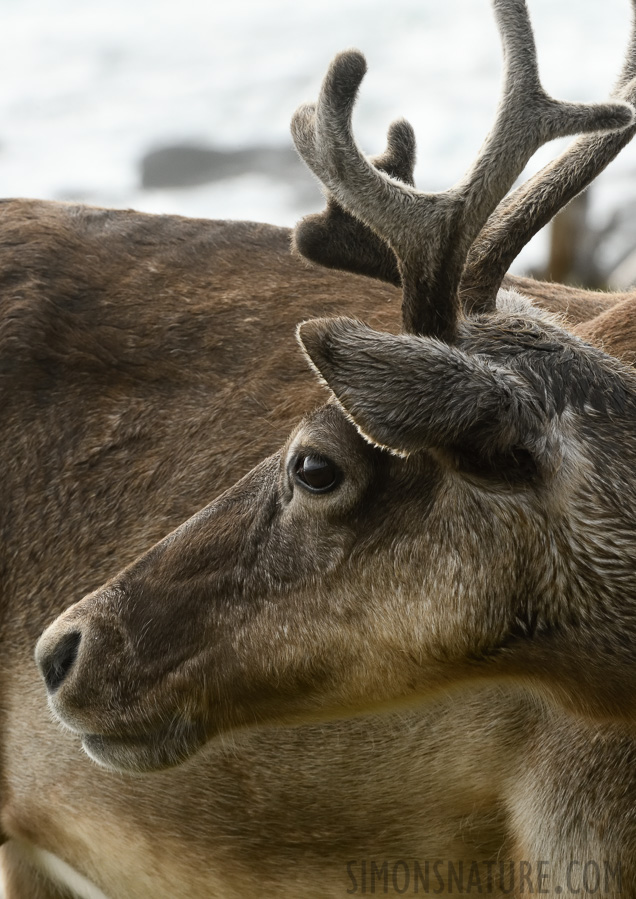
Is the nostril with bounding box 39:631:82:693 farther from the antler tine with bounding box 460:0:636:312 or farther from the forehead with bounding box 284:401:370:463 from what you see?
the antler tine with bounding box 460:0:636:312

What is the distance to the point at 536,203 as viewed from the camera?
2.77m

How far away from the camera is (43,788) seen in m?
3.39

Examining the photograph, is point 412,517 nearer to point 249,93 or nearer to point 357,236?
point 357,236

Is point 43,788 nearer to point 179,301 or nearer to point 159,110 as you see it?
point 179,301

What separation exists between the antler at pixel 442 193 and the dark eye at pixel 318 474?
36 centimetres

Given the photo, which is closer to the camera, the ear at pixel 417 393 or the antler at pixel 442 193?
the ear at pixel 417 393

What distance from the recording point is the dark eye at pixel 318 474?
2.43m

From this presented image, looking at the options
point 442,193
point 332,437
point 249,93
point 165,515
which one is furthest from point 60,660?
point 249,93

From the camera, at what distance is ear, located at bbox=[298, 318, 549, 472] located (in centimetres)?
212

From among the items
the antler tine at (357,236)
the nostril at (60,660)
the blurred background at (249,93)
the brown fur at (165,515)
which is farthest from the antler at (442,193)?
the blurred background at (249,93)

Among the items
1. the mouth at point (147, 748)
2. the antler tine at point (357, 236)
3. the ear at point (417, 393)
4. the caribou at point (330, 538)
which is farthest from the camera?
the antler tine at point (357, 236)

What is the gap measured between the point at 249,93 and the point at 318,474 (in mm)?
8923

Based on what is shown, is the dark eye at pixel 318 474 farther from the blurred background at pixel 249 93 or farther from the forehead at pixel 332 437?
the blurred background at pixel 249 93

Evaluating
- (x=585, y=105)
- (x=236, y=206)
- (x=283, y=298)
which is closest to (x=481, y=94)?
(x=236, y=206)
